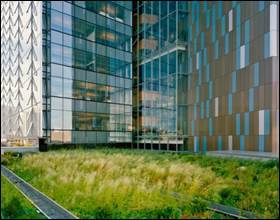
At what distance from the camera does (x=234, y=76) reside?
22.8 m

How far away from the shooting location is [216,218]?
20.9 feet

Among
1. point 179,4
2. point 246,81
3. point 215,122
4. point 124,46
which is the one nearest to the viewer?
point 246,81

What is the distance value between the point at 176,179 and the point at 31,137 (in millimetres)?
23699

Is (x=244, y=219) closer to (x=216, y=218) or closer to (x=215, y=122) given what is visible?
(x=216, y=218)

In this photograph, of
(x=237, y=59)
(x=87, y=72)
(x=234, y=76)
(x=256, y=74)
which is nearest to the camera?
(x=256, y=74)

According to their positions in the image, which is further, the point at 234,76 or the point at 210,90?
the point at 210,90

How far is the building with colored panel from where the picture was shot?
1903 cm

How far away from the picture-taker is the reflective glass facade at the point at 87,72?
95.2 feet

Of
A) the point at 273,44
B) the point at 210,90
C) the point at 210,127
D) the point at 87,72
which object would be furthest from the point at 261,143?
the point at 87,72

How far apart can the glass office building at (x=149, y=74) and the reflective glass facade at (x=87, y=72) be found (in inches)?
4.5

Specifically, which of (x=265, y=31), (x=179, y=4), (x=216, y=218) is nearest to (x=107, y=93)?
(x=179, y=4)

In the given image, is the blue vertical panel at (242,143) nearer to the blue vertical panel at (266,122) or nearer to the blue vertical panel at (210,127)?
the blue vertical panel at (266,122)

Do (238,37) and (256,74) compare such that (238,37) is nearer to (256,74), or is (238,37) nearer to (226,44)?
(226,44)

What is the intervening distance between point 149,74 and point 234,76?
11.3m
